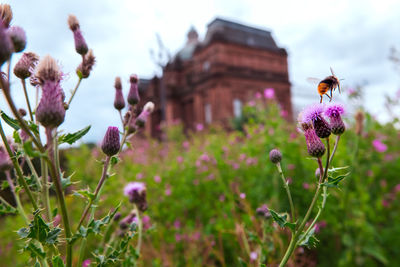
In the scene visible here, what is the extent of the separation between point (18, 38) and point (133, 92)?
1.73 ft

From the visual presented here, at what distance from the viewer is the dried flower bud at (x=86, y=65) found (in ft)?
3.35

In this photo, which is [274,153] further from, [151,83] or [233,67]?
[151,83]

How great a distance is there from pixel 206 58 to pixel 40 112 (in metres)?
23.9

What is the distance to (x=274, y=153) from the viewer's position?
100 centimetres

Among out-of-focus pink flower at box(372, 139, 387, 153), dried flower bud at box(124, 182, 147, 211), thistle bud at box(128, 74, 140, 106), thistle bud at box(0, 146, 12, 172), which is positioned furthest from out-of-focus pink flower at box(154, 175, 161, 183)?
thistle bud at box(0, 146, 12, 172)

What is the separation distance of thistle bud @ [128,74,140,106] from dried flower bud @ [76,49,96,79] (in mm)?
185

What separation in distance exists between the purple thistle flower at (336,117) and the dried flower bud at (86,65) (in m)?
0.74

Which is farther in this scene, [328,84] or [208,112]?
[208,112]

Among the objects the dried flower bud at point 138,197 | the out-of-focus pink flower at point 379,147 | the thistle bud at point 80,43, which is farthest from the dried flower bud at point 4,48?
the out-of-focus pink flower at point 379,147

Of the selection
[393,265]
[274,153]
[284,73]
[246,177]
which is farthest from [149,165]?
[284,73]

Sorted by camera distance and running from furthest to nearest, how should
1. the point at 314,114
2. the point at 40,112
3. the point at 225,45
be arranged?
the point at 225,45
the point at 314,114
the point at 40,112

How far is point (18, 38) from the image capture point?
769mm

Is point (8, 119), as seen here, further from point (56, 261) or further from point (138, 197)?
point (138, 197)

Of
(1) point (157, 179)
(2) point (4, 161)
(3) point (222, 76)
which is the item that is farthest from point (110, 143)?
(3) point (222, 76)
